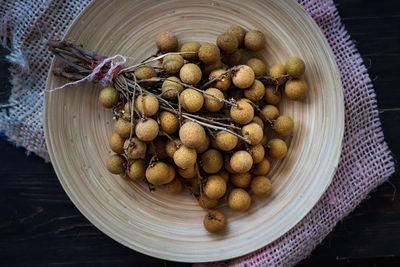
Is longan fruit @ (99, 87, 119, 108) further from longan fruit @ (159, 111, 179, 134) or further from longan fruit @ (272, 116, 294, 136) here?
longan fruit @ (272, 116, 294, 136)

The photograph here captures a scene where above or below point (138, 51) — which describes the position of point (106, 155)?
below

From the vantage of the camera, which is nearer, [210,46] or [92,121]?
[210,46]

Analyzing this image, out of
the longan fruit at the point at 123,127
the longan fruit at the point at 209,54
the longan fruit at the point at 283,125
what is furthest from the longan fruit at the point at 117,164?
the longan fruit at the point at 283,125

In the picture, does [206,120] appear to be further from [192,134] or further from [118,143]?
[118,143]

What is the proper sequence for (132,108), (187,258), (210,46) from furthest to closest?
(187,258)
(210,46)
(132,108)

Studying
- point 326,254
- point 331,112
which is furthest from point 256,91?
point 326,254

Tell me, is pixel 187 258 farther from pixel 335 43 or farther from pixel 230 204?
pixel 335 43

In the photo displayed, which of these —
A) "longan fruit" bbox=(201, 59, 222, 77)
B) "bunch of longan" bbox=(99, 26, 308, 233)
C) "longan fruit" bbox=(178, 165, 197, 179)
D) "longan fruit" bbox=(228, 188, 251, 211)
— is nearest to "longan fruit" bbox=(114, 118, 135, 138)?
"bunch of longan" bbox=(99, 26, 308, 233)
